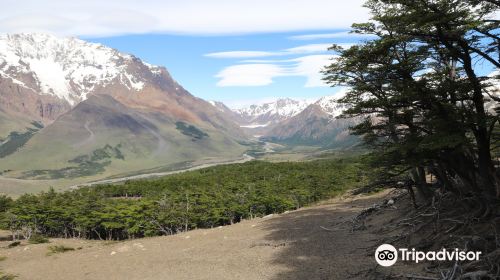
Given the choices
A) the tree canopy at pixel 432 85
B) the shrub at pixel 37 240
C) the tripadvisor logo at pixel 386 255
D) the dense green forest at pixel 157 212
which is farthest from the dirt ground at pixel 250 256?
the dense green forest at pixel 157 212

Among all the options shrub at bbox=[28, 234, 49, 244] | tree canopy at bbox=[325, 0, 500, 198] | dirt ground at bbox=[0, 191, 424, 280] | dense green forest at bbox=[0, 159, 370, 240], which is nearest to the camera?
tree canopy at bbox=[325, 0, 500, 198]

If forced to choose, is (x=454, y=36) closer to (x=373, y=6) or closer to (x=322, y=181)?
(x=373, y=6)

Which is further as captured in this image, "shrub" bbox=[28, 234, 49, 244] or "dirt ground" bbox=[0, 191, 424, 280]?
"shrub" bbox=[28, 234, 49, 244]

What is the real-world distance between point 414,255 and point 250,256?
49.8 feet

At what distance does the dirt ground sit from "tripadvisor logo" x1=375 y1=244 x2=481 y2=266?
77 centimetres

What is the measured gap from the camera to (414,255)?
2652 cm

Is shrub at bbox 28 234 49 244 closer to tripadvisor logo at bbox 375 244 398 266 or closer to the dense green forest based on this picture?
the dense green forest

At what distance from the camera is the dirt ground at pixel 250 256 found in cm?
3130

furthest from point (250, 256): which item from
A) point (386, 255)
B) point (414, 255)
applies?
point (414, 255)

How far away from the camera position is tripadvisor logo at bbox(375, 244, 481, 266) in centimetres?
2252

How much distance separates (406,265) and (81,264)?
36558mm

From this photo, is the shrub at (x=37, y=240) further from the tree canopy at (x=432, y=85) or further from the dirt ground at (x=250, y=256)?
the tree canopy at (x=432, y=85)

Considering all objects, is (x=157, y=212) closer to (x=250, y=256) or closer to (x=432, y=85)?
(x=250, y=256)

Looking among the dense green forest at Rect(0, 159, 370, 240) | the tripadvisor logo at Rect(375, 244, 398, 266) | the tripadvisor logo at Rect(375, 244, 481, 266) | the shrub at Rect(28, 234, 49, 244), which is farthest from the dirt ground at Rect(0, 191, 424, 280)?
the dense green forest at Rect(0, 159, 370, 240)
